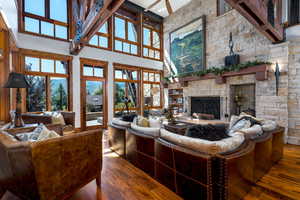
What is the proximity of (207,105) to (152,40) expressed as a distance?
461cm

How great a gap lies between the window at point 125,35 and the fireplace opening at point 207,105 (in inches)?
149

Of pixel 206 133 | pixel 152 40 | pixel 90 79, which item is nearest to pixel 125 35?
pixel 152 40

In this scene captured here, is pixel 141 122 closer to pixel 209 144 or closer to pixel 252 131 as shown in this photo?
pixel 209 144

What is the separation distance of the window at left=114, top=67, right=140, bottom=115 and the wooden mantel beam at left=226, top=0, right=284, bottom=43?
4955mm

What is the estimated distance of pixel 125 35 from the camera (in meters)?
6.90

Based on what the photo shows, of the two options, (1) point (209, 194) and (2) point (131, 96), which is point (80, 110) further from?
(1) point (209, 194)

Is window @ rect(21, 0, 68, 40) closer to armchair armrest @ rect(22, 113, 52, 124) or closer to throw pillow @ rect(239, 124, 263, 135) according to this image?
armchair armrest @ rect(22, 113, 52, 124)

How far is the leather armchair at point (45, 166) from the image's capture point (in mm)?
1271

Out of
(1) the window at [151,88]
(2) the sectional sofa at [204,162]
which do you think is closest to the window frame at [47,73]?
(1) the window at [151,88]

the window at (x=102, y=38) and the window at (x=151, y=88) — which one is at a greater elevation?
the window at (x=102, y=38)

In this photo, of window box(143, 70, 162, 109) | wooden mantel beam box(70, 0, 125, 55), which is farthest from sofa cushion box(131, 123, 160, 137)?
window box(143, 70, 162, 109)

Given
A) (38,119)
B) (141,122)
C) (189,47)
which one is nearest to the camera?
(141,122)

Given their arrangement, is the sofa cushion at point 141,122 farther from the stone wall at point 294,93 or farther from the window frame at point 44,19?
the window frame at point 44,19

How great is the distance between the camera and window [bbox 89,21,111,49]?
5.94 m
